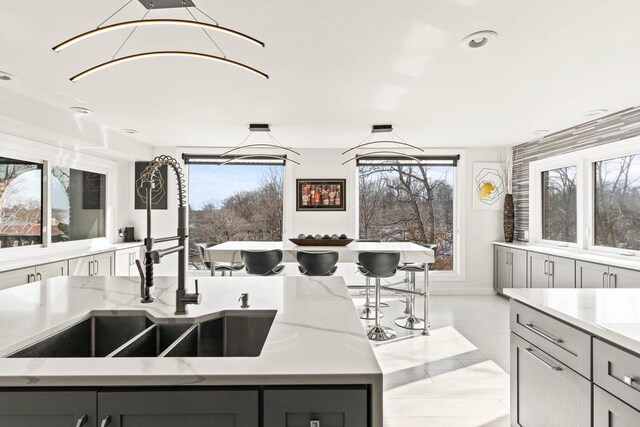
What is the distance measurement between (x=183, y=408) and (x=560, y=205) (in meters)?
5.46

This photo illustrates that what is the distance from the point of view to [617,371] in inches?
50.9

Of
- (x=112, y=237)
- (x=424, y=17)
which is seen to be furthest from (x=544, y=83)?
(x=112, y=237)

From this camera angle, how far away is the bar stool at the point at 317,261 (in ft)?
11.6

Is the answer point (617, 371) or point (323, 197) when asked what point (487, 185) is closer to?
point (323, 197)

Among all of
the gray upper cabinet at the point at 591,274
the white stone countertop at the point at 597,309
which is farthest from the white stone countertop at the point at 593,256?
the white stone countertop at the point at 597,309

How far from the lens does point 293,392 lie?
92cm

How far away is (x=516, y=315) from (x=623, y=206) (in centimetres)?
308

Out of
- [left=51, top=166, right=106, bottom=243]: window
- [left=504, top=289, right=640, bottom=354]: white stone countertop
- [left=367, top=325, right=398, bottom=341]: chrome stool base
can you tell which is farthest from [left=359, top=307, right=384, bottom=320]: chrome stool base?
[left=51, top=166, right=106, bottom=243]: window

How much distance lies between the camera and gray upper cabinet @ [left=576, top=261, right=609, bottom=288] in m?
3.49

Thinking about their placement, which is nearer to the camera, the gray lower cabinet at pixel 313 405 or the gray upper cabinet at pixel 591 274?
the gray lower cabinet at pixel 313 405

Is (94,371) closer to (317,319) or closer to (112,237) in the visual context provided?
(317,319)

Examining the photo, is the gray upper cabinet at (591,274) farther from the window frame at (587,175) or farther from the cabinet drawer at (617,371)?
the cabinet drawer at (617,371)

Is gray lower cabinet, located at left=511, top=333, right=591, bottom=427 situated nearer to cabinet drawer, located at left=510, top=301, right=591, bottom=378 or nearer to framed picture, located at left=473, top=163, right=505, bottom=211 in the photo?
cabinet drawer, located at left=510, top=301, right=591, bottom=378

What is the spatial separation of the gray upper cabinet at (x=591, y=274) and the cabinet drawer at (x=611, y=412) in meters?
2.69
